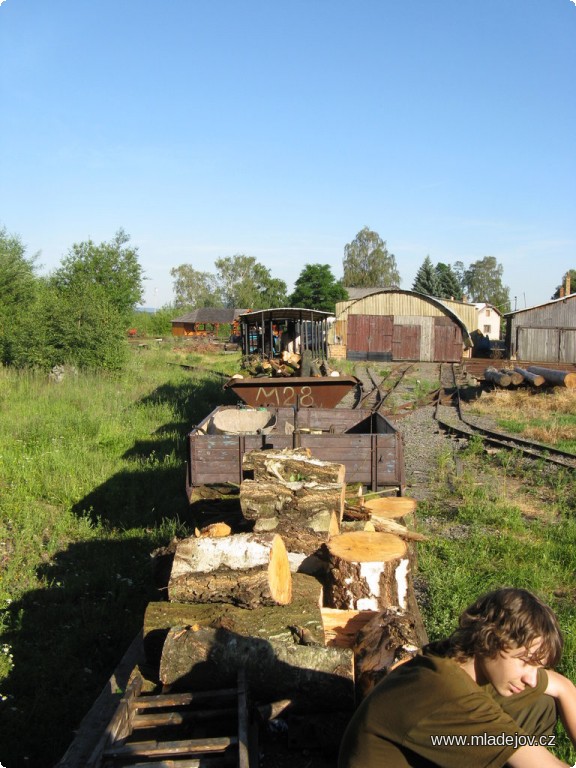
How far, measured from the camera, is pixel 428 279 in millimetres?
76375

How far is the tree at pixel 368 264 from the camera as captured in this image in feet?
264

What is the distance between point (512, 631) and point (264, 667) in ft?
6.70

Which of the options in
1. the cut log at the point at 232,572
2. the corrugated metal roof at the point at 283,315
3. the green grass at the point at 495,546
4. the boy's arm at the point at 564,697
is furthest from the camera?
the corrugated metal roof at the point at 283,315

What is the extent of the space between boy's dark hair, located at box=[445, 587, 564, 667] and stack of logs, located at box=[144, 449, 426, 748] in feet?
5.37

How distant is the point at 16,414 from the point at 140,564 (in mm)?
8170

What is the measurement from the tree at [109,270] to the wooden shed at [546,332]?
20611 mm

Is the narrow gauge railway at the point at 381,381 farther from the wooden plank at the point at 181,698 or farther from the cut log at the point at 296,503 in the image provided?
the wooden plank at the point at 181,698

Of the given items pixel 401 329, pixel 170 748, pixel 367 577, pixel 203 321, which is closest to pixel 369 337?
pixel 401 329

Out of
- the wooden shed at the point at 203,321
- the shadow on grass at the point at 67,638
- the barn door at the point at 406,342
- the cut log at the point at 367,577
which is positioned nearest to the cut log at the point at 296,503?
the cut log at the point at 367,577

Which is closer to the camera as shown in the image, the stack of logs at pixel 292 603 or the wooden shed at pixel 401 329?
the stack of logs at pixel 292 603

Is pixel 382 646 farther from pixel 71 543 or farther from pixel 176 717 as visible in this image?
pixel 71 543

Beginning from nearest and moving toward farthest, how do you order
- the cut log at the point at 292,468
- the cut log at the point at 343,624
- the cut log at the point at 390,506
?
the cut log at the point at 343,624, the cut log at the point at 292,468, the cut log at the point at 390,506

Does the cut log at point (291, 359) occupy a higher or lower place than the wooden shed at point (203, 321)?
lower

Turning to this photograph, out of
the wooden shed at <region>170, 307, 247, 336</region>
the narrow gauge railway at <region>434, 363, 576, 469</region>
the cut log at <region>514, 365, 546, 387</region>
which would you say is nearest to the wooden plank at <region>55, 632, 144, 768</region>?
the narrow gauge railway at <region>434, 363, 576, 469</region>
